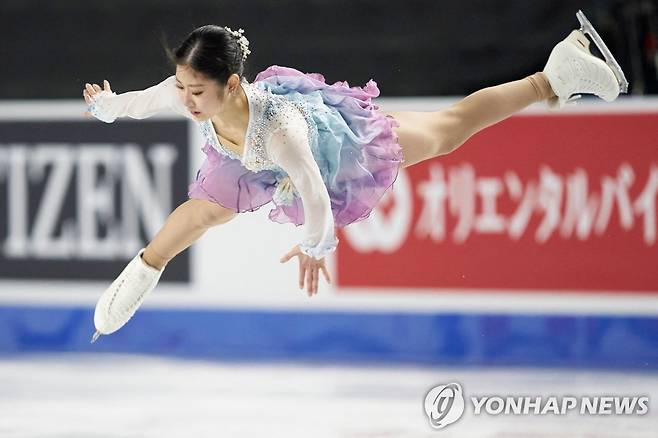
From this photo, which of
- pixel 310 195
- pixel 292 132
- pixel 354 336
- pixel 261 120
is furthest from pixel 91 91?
pixel 354 336

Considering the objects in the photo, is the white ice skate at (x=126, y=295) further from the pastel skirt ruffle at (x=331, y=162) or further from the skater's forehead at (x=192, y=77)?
the skater's forehead at (x=192, y=77)

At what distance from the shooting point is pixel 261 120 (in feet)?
11.2

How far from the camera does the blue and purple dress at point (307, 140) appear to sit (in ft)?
11.3

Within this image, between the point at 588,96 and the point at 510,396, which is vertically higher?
the point at 588,96

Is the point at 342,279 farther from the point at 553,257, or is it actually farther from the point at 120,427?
the point at 120,427

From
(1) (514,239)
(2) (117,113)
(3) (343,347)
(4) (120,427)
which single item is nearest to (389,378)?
(3) (343,347)

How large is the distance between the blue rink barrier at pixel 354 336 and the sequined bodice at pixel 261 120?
212cm

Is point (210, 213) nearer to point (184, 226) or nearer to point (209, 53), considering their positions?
point (184, 226)

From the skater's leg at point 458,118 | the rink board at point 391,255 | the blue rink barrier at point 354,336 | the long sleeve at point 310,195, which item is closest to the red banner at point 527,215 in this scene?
the rink board at point 391,255

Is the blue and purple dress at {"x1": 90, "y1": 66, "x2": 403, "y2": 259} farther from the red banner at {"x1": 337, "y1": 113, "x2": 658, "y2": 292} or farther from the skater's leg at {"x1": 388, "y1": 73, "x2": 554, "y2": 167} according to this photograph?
the red banner at {"x1": 337, "y1": 113, "x2": 658, "y2": 292}

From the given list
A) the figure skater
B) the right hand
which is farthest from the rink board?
the right hand

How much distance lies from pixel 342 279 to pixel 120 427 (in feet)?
5.41

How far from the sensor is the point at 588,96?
5.36 meters

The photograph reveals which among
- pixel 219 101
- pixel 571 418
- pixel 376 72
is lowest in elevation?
pixel 571 418
